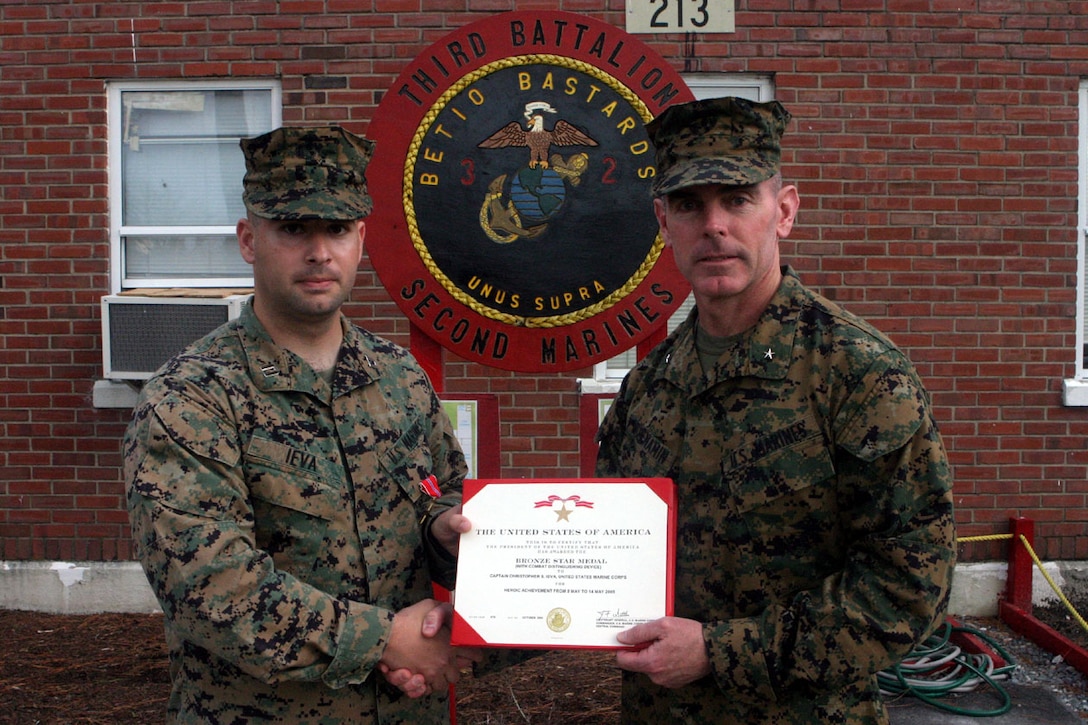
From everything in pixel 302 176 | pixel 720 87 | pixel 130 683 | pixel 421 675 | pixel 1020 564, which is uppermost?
pixel 720 87

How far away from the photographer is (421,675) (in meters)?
2.13

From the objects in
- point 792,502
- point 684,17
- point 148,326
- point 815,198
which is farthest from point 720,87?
point 792,502

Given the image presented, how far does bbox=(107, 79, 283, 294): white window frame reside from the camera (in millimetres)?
5430

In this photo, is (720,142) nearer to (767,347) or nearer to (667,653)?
(767,347)

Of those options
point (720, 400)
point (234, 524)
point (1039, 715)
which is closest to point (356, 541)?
point (234, 524)

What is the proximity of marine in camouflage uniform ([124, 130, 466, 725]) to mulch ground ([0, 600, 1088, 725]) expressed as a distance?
6.43 feet

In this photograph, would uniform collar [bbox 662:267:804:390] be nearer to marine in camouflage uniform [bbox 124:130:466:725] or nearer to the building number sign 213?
marine in camouflage uniform [bbox 124:130:466:725]

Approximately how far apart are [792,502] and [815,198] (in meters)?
3.73

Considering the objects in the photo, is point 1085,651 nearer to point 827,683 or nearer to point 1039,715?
point 1039,715

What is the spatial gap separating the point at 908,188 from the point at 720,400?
3828 mm

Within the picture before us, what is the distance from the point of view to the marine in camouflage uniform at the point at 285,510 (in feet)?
6.35

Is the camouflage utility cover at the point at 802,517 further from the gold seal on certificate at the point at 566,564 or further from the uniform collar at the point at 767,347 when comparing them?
the gold seal on certificate at the point at 566,564

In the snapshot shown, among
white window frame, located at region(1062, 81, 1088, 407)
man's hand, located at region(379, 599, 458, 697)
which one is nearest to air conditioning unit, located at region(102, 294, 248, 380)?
man's hand, located at region(379, 599, 458, 697)

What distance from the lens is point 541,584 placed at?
2045 millimetres
